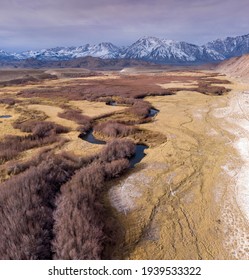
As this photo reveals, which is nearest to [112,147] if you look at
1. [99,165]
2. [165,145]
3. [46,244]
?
[99,165]

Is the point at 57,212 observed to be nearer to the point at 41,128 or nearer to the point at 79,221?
the point at 79,221

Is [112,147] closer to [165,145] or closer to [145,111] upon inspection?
[165,145]

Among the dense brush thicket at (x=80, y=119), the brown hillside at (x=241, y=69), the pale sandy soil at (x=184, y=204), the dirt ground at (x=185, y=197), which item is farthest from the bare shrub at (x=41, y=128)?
the brown hillside at (x=241, y=69)

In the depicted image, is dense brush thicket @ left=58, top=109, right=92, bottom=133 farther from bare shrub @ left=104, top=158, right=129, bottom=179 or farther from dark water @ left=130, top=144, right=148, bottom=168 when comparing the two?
bare shrub @ left=104, top=158, right=129, bottom=179

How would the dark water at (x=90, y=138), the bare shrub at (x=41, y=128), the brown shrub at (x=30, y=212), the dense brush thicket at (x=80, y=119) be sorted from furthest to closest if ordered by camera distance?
1. the dense brush thicket at (x=80, y=119)
2. the bare shrub at (x=41, y=128)
3. the dark water at (x=90, y=138)
4. the brown shrub at (x=30, y=212)

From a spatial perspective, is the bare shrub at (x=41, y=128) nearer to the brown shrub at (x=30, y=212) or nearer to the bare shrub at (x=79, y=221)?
the brown shrub at (x=30, y=212)

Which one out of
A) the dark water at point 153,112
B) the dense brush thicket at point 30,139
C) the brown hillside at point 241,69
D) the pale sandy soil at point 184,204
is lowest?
the pale sandy soil at point 184,204
